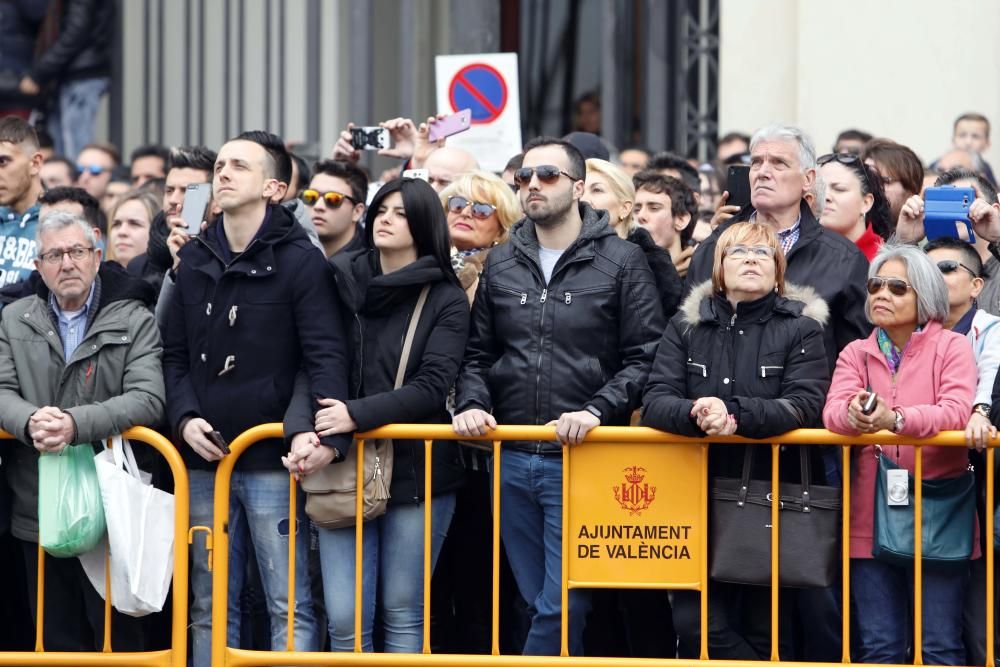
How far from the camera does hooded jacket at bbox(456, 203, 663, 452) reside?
21.5 ft

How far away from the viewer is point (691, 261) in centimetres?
688

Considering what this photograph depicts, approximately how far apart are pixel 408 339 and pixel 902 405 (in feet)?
6.02

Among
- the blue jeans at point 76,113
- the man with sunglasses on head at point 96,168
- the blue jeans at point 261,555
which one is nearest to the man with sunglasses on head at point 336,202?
the blue jeans at point 261,555

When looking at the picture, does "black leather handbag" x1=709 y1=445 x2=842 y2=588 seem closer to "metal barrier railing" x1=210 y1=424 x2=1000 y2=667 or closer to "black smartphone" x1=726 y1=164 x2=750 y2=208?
"metal barrier railing" x1=210 y1=424 x2=1000 y2=667

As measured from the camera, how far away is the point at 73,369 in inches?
266

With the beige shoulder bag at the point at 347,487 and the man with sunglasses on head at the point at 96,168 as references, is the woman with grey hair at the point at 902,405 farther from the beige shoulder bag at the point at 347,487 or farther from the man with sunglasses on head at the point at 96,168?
the man with sunglasses on head at the point at 96,168

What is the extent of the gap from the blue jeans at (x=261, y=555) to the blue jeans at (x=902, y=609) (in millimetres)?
2062

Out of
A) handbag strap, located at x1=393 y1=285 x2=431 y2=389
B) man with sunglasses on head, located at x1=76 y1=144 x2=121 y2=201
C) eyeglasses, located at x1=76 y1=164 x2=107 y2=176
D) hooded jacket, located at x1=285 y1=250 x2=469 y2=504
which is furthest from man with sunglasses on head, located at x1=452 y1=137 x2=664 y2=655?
eyeglasses, located at x1=76 y1=164 x2=107 y2=176

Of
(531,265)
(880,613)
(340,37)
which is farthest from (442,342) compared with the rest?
(340,37)

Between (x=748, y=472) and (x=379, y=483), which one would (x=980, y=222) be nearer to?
(x=748, y=472)

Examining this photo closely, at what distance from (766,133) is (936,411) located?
55.0 inches

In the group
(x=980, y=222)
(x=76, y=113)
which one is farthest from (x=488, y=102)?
(x=76, y=113)

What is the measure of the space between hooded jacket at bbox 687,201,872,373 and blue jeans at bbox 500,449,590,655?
36.5 inches

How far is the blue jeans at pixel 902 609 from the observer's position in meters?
6.31
